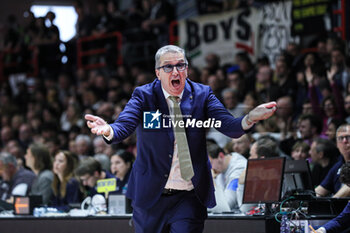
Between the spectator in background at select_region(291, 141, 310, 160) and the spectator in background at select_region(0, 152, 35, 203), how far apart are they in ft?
11.1

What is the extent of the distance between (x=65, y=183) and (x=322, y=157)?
320 cm

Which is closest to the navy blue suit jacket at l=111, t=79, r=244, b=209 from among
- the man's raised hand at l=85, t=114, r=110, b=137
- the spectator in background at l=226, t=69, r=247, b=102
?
the man's raised hand at l=85, t=114, r=110, b=137

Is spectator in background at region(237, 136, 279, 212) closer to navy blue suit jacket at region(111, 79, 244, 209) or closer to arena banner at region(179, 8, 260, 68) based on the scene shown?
navy blue suit jacket at region(111, 79, 244, 209)

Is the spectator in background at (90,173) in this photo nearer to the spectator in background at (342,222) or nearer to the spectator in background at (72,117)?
the spectator in background at (342,222)

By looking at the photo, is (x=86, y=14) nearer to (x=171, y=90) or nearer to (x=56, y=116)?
(x=56, y=116)

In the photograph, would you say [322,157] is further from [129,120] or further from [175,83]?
[129,120]

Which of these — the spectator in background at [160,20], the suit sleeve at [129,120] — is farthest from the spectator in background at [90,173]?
the spectator in background at [160,20]

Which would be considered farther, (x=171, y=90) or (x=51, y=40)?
(x=51, y=40)

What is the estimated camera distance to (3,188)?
8766mm

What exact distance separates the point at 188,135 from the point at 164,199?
1.48 feet

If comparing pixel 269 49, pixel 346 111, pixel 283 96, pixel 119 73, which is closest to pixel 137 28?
pixel 119 73

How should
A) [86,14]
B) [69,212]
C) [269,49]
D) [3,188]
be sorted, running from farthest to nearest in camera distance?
[86,14] → [269,49] → [3,188] → [69,212]

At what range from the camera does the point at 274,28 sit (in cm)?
1089

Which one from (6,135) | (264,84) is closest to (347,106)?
(264,84)
